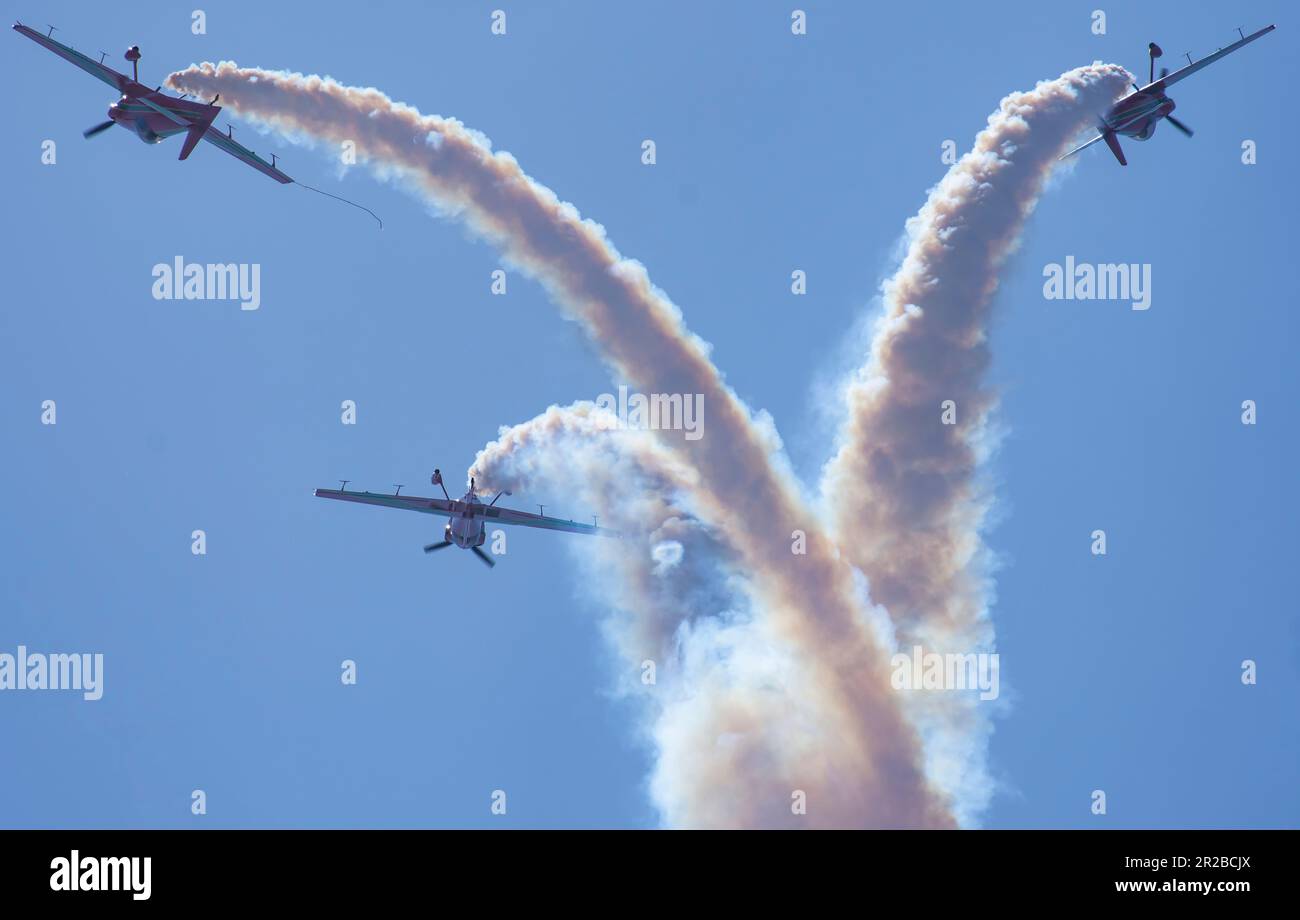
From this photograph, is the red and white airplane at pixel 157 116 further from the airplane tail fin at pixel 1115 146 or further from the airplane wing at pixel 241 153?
the airplane tail fin at pixel 1115 146

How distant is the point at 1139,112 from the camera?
279 ft

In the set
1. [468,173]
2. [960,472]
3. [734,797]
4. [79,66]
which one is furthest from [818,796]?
[79,66]

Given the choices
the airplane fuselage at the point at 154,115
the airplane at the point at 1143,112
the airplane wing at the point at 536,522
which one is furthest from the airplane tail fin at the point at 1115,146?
the airplane fuselage at the point at 154,115

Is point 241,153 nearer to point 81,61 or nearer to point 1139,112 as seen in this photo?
point 81,61

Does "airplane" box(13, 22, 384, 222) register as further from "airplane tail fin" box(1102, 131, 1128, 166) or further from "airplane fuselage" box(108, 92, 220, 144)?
"airplane tail fin" box(1102, 131, 1128, 166)

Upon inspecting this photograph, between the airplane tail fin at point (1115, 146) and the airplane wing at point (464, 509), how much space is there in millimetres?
28416

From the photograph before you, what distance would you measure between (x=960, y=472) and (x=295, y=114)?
34821mm

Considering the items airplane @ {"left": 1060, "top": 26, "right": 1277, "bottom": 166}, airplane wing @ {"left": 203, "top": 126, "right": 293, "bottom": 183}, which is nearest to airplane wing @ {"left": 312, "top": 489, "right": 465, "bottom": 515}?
airplane wing @ {"left": 203, "top": 126, "right": 293, "bottom": 183}

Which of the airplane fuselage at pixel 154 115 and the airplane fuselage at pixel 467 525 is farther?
the airplane fuselage at pixel 467 525

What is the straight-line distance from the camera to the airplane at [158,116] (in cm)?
7931

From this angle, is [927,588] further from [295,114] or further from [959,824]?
[295,114]

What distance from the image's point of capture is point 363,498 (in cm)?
8462

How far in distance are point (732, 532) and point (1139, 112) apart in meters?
26.6

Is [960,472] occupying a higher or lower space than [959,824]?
higher
